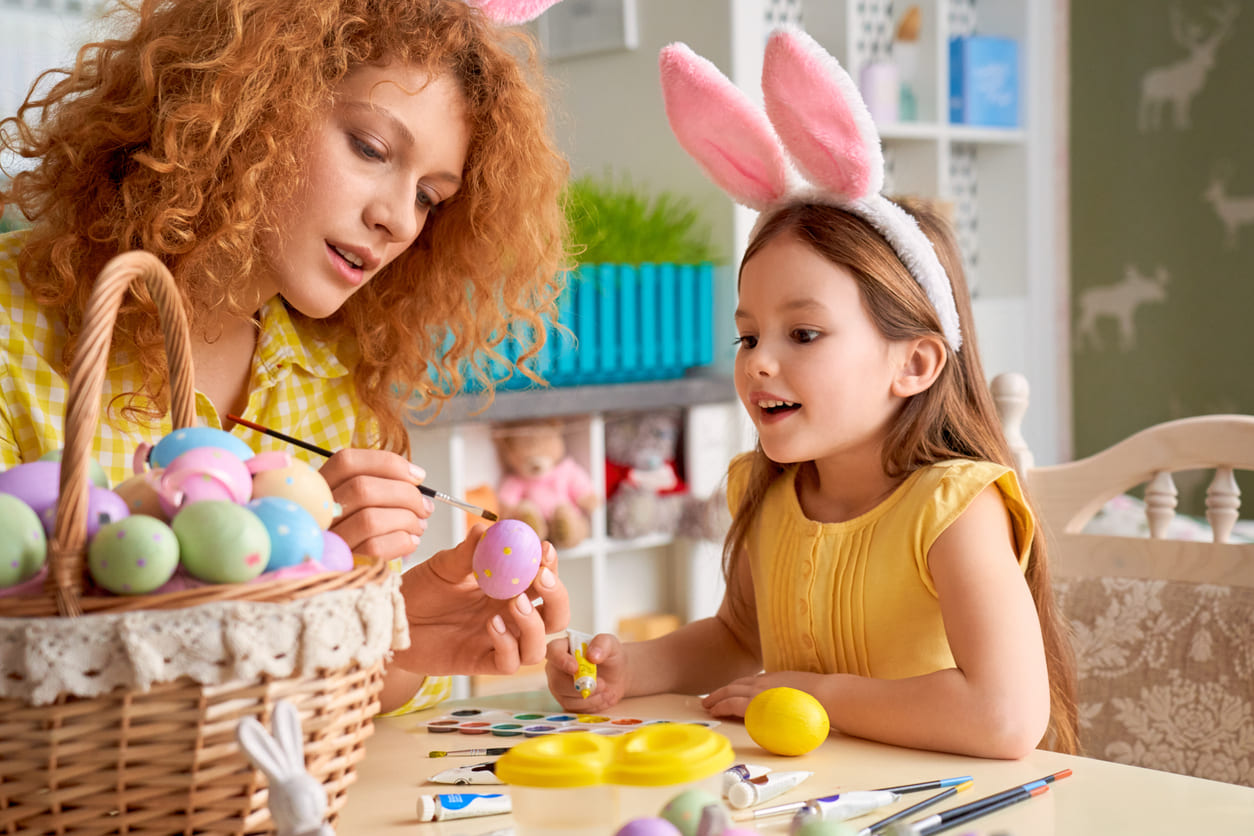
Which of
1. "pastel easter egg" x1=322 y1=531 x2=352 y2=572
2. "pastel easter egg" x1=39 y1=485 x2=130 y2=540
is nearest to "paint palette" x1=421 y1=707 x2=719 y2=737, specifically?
"pastel easter egg" x1=322 y1=531 x2=352 y2=572

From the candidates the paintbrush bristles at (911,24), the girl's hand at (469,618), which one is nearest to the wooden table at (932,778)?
the girl's hand at (469,618)

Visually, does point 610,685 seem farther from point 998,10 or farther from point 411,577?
point 998,10

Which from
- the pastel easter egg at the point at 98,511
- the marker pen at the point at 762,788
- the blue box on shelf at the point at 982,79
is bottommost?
the marker pen at the point at 762,788

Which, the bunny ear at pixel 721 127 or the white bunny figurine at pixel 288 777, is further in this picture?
the bunny ear at pixel 721 127

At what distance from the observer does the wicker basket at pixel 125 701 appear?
0.57 metres

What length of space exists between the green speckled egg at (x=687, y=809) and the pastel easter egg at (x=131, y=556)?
28cm

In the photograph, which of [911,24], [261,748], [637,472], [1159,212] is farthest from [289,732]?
[1159,212]

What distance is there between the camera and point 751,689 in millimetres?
1037

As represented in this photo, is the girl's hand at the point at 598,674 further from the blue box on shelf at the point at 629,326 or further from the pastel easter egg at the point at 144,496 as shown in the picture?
the blue box on shelf at the point at 629,326

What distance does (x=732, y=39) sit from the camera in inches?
106

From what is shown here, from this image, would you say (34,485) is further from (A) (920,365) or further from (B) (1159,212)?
(B) (1159,212)

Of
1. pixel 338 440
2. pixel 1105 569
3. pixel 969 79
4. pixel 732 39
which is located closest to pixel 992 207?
pixel 969 79

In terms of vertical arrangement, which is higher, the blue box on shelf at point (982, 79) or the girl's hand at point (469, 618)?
the blue box on shelf at point (982, 79)

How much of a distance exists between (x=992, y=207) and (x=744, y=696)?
2.75 m
